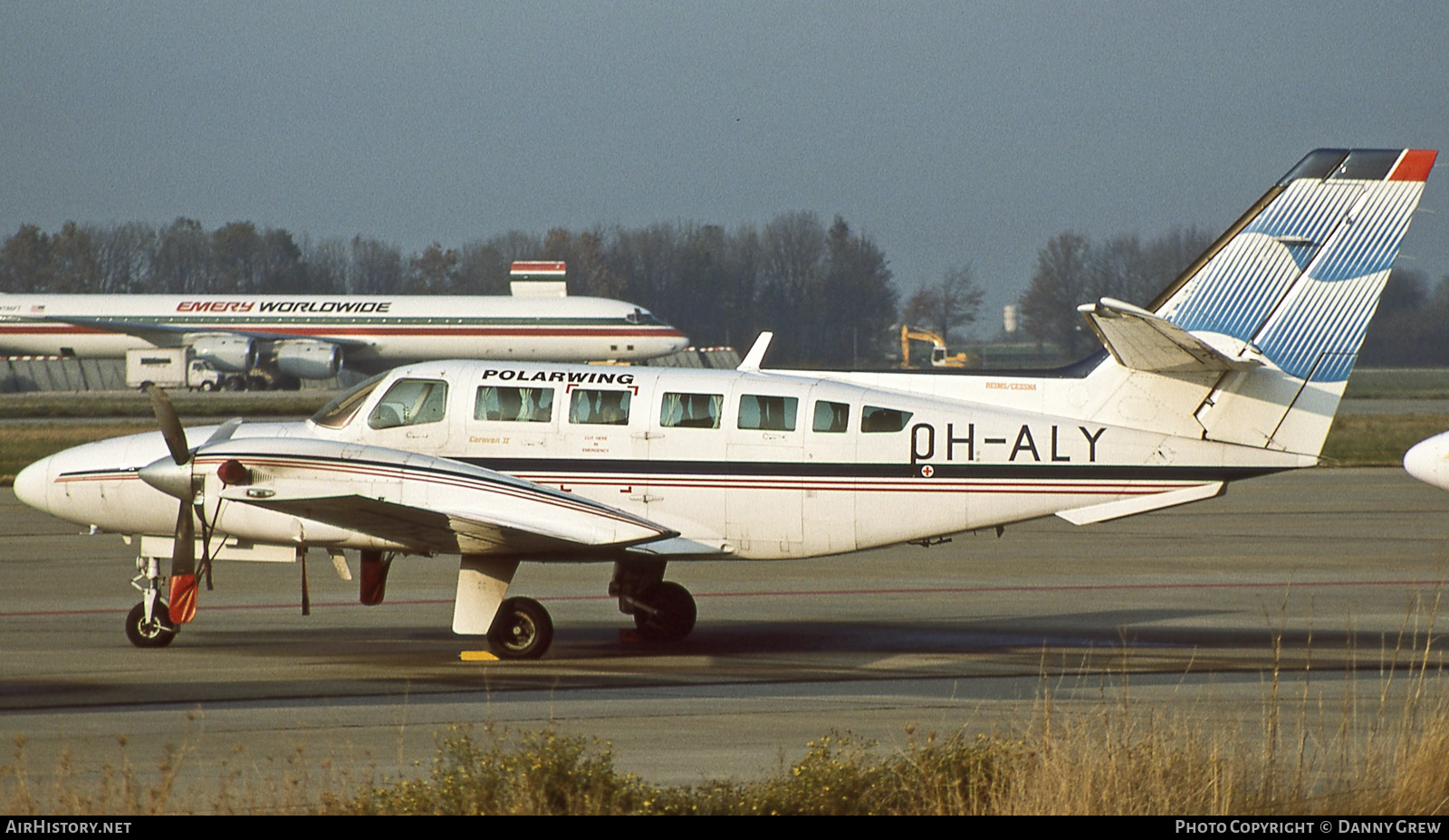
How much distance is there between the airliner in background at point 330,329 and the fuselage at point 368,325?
0.13ft

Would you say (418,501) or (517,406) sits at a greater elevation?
(517,406)

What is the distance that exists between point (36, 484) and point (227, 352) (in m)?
50.1

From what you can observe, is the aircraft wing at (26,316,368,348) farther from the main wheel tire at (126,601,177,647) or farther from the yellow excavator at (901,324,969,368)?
the main wheel tire at (126,601,177,647)

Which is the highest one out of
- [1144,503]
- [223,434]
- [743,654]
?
[223,434]

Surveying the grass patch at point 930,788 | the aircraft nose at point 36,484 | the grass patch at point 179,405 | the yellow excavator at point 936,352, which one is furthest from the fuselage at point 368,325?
the grass patch at point 930,788

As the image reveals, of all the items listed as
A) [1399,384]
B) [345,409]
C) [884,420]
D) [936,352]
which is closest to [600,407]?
[345,409]

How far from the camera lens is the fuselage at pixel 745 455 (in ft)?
41.3

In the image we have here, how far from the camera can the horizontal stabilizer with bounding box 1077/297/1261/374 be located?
452 inches

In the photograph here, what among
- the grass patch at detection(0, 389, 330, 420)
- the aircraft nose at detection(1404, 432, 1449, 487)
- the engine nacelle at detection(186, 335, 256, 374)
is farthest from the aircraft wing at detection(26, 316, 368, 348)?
the aircraft nose at detection(1404, 432, 1449, 487)

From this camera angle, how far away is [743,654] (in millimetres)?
12914

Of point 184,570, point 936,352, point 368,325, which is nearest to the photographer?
point 184,570

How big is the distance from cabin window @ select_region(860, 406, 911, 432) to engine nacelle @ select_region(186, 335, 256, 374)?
52905 millimetres

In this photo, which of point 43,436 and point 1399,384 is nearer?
point 43,436

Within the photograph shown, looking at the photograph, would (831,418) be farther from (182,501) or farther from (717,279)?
(717,279)
